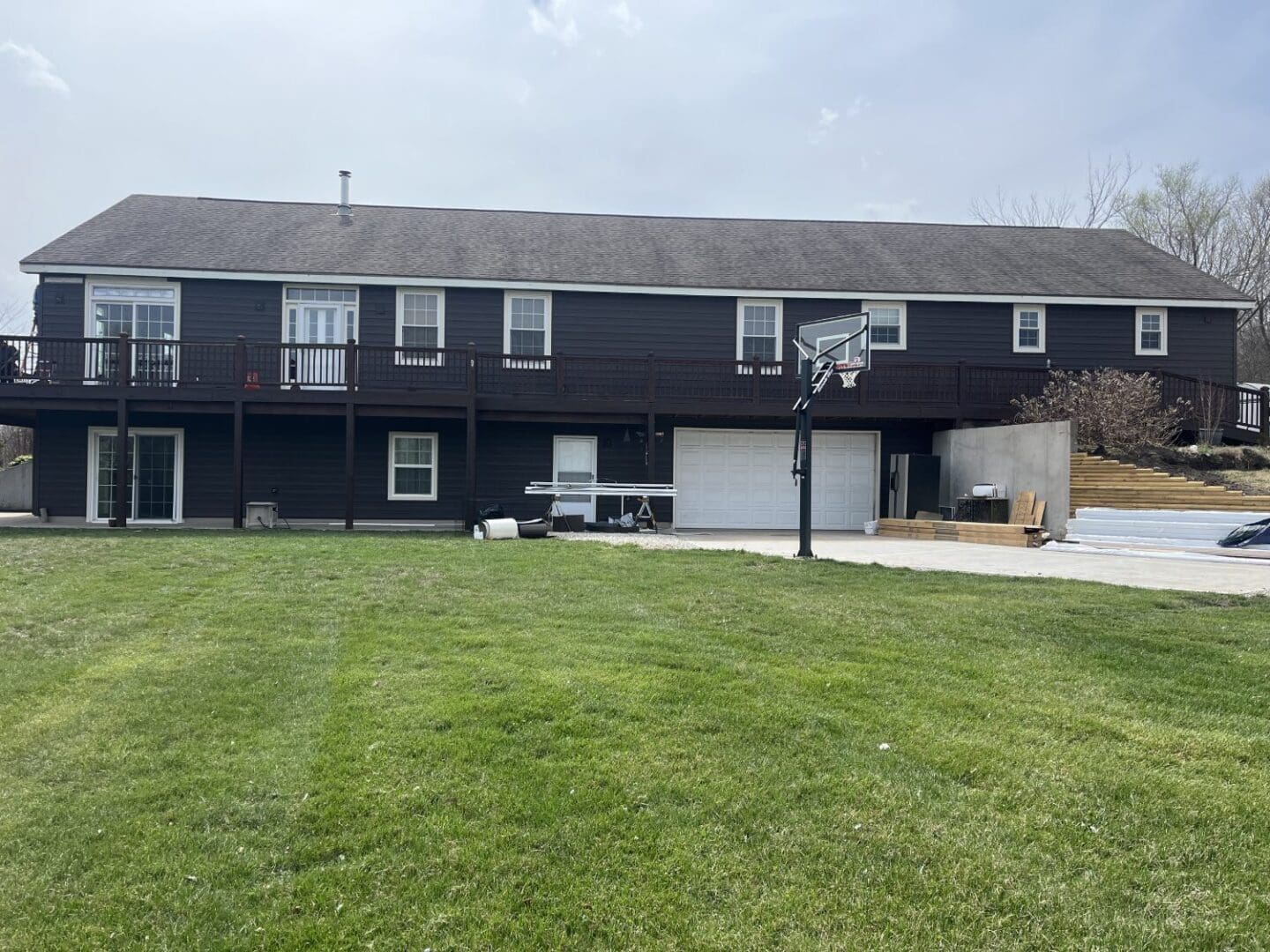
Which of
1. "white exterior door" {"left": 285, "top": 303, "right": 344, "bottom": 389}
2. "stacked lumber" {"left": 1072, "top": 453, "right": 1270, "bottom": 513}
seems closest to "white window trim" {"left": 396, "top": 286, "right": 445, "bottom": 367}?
"white exterior door" {"left": 285, "top": 303, "right": 344, "bottom": 389}

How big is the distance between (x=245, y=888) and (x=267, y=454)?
616 inches

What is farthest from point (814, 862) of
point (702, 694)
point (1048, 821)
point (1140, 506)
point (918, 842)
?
point (1140, 506)

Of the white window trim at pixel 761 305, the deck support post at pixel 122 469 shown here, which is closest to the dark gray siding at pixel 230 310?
the deck support post at pixel 122 469

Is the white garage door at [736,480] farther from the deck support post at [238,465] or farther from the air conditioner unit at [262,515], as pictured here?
the deck support post at [238,465]

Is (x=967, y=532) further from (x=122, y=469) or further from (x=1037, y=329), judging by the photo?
(x=122, y=469)

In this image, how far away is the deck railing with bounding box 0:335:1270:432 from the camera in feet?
50.7

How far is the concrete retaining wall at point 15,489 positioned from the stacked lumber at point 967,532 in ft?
67.0

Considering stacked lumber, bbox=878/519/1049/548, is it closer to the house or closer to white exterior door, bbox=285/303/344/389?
the house

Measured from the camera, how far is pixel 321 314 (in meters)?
17.6

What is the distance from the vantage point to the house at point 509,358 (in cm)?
1609

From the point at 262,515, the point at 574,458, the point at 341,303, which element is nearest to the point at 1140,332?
the point at 574,458

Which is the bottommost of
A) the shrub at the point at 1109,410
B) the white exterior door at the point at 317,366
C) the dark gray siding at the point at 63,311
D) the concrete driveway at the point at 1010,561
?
the concrete driveway at the point at 1010,561

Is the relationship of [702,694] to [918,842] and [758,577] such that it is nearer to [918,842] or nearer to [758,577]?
[918,842]

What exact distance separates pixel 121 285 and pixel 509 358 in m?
7.93
